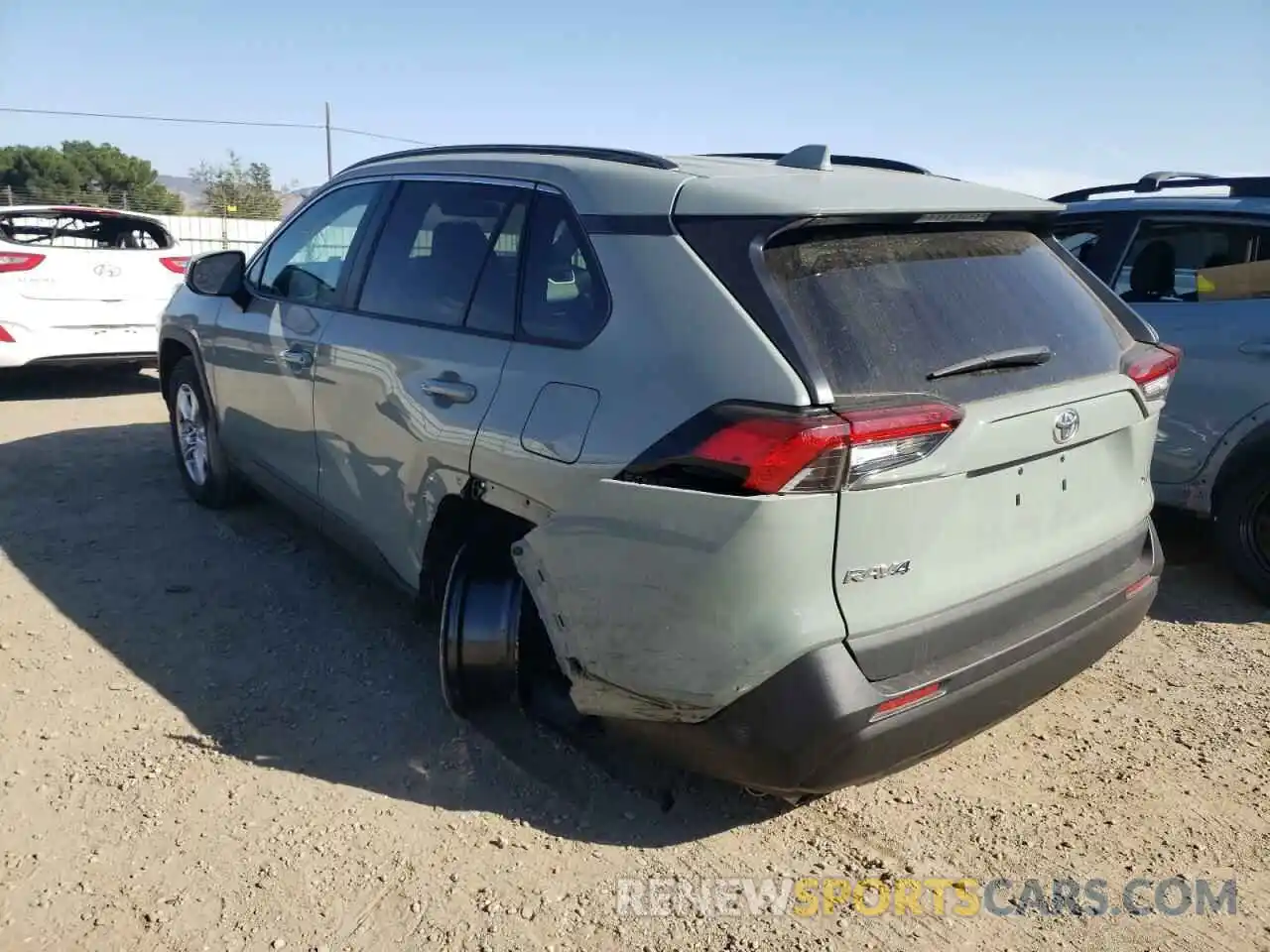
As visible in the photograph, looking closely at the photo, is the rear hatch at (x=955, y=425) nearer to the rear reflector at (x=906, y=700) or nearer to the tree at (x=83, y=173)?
the rear reflector at (x=906, y=700)

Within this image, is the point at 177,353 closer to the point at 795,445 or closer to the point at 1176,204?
the point at 795,445

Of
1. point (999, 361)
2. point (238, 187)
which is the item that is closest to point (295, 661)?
point (999, 361)

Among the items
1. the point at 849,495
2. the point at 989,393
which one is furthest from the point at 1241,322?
the point at 849,495

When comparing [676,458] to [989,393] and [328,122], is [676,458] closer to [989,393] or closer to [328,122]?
[989,393]

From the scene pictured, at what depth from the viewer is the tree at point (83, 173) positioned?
45250 millimetres

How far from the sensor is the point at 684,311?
2.47 m

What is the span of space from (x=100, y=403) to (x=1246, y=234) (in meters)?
7.92

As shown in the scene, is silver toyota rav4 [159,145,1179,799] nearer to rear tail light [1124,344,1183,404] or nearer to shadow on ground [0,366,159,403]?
rear tail light [1124,344,1183,404]

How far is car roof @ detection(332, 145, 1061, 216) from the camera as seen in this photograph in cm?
252

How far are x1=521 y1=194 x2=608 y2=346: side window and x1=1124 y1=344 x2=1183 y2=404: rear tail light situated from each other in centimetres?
156

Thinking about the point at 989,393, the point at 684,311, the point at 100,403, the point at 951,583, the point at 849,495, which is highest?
the point at 684,311

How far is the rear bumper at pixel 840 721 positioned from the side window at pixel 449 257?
1311 mm

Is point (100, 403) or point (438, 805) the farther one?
point (100, 403)

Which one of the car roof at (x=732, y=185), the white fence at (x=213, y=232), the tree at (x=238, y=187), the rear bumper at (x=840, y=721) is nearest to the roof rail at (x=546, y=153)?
the car roof at (x=732, y=185)
